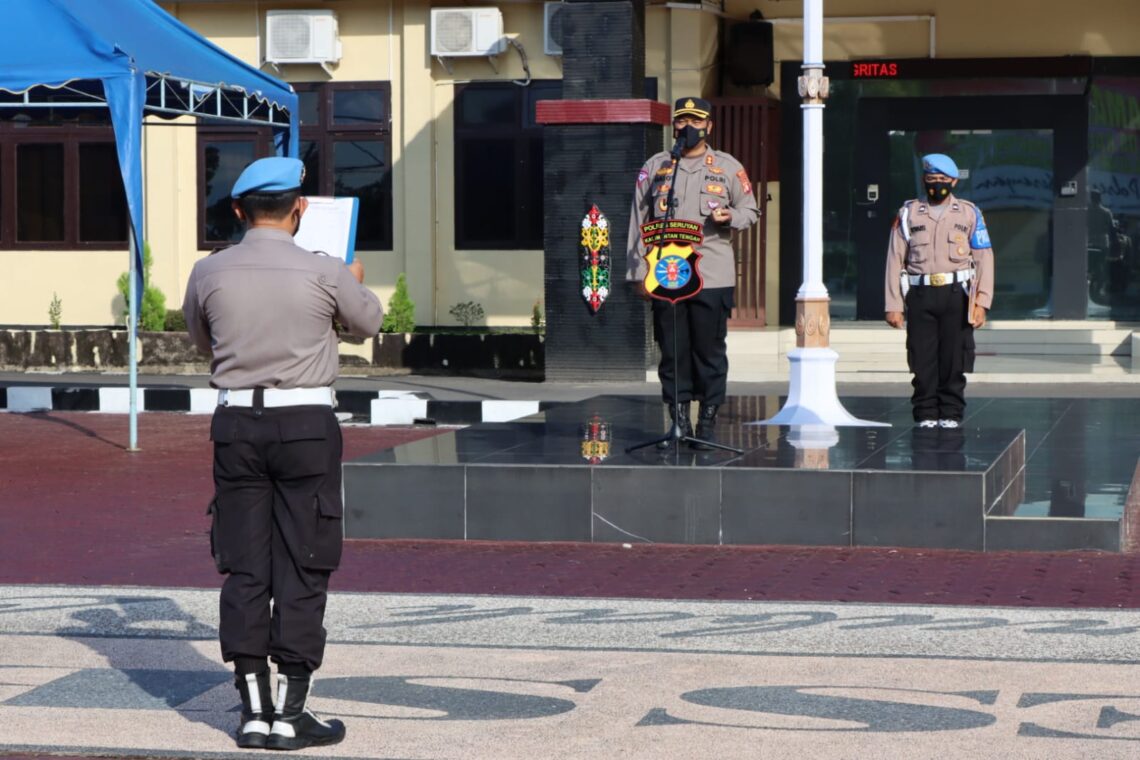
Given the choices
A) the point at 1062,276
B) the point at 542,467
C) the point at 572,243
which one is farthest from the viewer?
the point at 1062,276

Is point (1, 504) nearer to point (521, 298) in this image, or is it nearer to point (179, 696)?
point (179, 696)

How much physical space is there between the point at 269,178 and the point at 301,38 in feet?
56.6

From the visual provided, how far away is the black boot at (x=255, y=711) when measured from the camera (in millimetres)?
5863

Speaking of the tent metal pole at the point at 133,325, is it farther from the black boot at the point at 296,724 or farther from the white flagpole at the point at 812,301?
the black boot at the point at 296,724

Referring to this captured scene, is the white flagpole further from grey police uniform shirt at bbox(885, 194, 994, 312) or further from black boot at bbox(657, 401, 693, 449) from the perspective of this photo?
black boot at bbox(657, 401, 693, 449)

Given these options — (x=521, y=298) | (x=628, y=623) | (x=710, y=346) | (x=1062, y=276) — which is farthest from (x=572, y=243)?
(x=628, y=623)

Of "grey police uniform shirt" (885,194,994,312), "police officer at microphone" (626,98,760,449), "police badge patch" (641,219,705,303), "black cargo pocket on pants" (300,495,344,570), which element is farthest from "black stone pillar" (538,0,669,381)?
"black cargo pocket on pants" (300,495,344,570)

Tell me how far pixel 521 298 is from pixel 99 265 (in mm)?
5095

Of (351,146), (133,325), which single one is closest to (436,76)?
(351,146)

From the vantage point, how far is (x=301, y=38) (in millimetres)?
22781

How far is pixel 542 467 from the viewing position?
1015 centimetres

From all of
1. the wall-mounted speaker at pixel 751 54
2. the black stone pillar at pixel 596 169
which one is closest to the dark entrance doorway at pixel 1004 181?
the wall-mounted speaker at pixel 751 54

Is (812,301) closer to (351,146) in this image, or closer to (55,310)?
(351,146)

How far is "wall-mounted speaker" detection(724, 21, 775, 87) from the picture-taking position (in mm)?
21969
